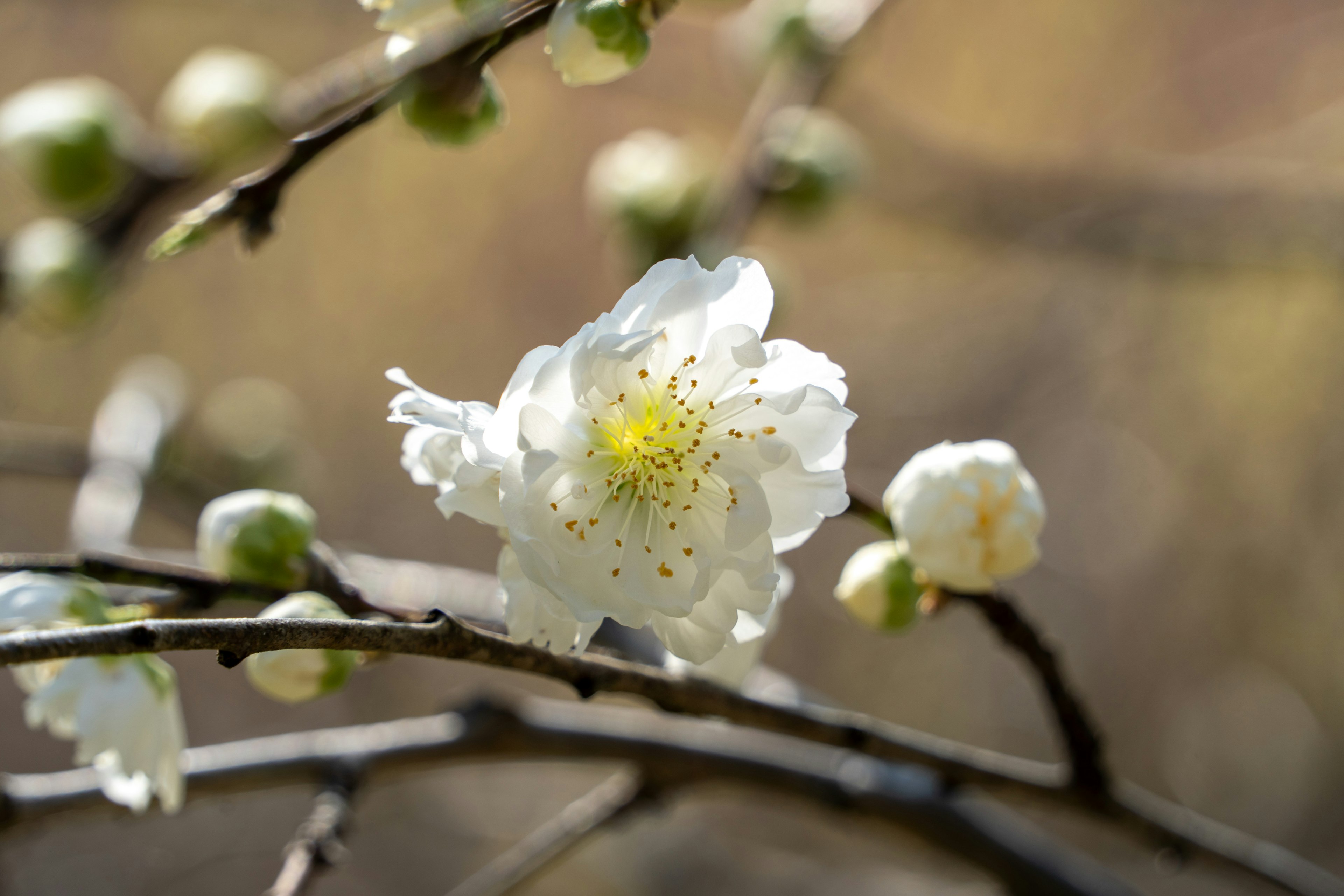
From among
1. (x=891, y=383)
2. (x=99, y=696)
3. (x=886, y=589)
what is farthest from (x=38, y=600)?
(x=891, y=383)

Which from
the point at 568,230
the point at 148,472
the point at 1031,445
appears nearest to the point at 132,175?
the point at 148,472

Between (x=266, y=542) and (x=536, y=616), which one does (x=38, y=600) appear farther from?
(x=536, y=616)

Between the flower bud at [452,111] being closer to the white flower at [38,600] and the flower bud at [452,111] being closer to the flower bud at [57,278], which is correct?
the white flower at [38,600]

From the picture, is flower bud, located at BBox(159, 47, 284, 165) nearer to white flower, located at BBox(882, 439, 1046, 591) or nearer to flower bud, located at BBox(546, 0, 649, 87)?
flower bud, located at BBox(546, 0, 649, 87)

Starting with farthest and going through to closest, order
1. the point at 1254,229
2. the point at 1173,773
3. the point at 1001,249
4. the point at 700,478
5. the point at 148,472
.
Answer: the point at 1173,773, the point at 1001,249, the point at 1254,229, the point at 148,472, the point at 700,478

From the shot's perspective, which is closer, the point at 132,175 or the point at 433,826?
the point at 132,175

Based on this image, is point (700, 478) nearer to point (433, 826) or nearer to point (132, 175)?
point (132, 175)

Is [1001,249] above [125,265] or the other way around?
above
